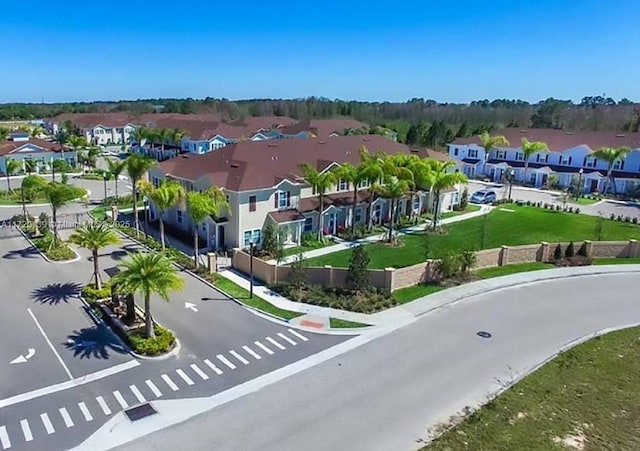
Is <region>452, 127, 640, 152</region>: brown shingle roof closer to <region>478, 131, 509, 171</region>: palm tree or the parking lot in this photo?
<region>478, 131, 509, 171</region>: palm tree

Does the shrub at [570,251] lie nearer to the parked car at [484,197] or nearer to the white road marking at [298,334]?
the parked car at [484,197]

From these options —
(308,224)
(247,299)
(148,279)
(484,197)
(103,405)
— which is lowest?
(103,405)

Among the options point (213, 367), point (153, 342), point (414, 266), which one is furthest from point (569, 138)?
point (153, 342)

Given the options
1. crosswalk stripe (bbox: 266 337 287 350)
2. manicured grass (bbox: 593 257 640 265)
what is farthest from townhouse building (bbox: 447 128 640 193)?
crosswalk stripe (bbox: 266 337 287 350)

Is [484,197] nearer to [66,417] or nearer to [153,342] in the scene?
[153,342]

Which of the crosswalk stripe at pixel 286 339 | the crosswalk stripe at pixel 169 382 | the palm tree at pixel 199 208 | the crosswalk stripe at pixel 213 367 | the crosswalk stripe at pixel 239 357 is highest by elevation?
the palm tree at pixel 199 208

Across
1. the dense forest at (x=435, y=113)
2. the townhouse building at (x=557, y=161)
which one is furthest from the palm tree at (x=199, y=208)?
the dense forest at (x=435, y=113)

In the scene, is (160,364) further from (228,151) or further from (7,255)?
(228,151)
